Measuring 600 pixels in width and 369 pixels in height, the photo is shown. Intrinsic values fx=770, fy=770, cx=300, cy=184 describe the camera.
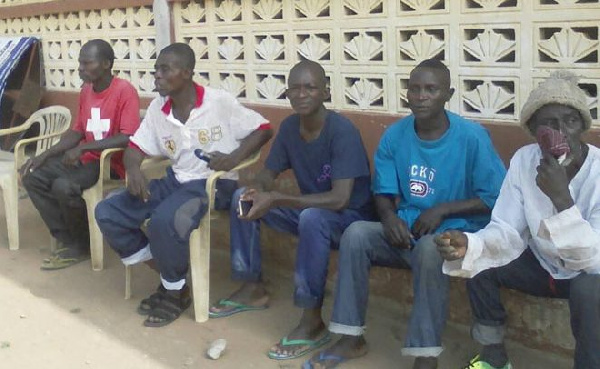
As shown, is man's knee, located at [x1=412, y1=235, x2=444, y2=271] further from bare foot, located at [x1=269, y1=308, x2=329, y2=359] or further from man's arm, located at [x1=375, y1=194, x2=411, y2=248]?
bare foot, located at [x1=269, y1=308, x2=329, y2=359]

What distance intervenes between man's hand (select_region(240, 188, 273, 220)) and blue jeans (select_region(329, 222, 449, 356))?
44cm

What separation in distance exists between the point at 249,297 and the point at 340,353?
34.3 inches

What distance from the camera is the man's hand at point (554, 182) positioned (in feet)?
9.11

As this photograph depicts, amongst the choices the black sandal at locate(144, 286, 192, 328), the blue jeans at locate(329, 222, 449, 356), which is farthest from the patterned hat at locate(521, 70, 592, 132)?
the black sandal at locate(144, 286, 192, 328)

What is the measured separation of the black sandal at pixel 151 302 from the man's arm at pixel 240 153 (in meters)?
0.74

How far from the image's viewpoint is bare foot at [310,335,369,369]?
3459mm

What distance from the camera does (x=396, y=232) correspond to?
335 centimetres

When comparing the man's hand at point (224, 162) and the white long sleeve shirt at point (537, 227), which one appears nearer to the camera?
the white long sleeve shirt at point (537, 227)

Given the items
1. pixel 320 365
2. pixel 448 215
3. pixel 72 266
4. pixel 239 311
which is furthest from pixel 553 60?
pixel 72 266

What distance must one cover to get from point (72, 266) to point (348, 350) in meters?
2.34

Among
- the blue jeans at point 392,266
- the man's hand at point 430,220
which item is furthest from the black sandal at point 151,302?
the man's hand at point 430,220

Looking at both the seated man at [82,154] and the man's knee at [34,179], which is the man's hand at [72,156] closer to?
the seated man at [82,154]

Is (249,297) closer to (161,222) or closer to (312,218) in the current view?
(161,222)

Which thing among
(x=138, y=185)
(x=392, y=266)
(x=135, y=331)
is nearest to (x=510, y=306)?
(x=392, y=266)
